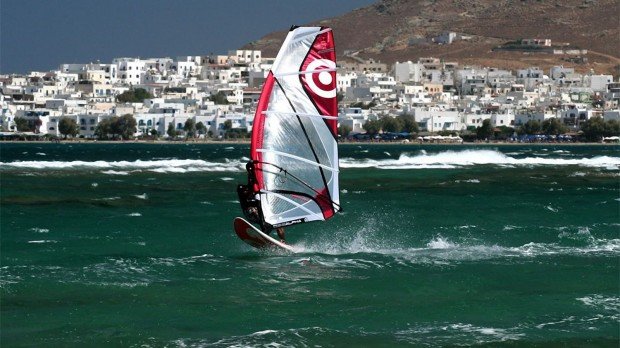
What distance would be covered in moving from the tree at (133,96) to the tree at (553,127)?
5397 centimetres

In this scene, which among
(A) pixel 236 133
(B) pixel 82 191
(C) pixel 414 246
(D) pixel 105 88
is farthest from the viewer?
(D) pixel 105 88

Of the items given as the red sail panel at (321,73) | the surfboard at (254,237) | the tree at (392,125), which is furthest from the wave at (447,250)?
the tree at (392,125)

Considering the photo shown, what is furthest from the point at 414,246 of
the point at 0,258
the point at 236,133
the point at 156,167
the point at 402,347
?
the point at 236,133

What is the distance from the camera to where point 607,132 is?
15938cm

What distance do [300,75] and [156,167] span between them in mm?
54070

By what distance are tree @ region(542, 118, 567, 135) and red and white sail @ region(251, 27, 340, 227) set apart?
134318 millimetres

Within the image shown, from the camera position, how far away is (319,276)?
25469 millimetres

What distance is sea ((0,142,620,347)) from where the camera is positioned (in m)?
20.6

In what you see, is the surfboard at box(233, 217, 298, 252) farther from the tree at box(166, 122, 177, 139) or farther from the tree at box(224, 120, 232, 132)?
the tree at box(224, 120, 232, 132)

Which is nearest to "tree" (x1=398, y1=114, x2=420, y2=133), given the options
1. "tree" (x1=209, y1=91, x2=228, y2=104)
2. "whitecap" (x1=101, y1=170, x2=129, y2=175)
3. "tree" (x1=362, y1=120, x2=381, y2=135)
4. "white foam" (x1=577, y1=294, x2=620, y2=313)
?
"tree" (x1=362, y1=120, x2=381, y2=135)

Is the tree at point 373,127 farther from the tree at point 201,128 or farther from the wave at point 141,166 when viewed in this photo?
the wave at point 141,166

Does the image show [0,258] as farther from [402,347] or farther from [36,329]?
[402,347]

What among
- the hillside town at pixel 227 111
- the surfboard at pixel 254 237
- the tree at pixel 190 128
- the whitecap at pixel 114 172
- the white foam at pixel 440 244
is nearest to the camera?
the surfboard at pixel 254 237

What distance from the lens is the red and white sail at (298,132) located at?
2722cm
